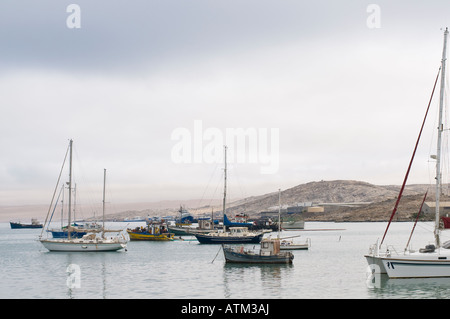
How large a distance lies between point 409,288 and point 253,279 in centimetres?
1402

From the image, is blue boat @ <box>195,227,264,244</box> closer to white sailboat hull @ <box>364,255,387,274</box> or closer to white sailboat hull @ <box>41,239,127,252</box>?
white sailboat hull @ <box>41,239,127,252</box>

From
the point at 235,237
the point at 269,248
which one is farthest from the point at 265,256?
the point at 235,237

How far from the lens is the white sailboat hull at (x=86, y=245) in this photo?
273 feet

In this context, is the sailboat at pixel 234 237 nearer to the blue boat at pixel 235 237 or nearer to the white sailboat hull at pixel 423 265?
the blue boat at pixel 235 237

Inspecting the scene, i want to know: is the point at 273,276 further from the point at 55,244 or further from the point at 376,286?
the point at 55,244

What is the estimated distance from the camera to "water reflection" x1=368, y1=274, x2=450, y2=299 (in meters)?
39.5

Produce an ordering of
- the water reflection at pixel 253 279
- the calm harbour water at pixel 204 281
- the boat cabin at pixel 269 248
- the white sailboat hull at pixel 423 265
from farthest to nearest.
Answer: the boat cabin at pixel 269 248, the white sailboat hull at pixel 423 265, the water reflection at pixel 253 279, the calm harbour water at pixel 204 281

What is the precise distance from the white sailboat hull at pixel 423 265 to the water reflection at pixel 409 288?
407 mm

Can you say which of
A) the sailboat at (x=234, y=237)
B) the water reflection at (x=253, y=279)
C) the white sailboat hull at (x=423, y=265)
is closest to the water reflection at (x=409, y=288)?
the white sailboat hull at (x=423, y=265)

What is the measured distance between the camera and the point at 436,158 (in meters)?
46.2

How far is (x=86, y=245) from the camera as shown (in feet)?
272

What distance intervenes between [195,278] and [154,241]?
68242 mm

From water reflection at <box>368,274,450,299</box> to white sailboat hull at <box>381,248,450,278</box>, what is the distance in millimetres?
407
